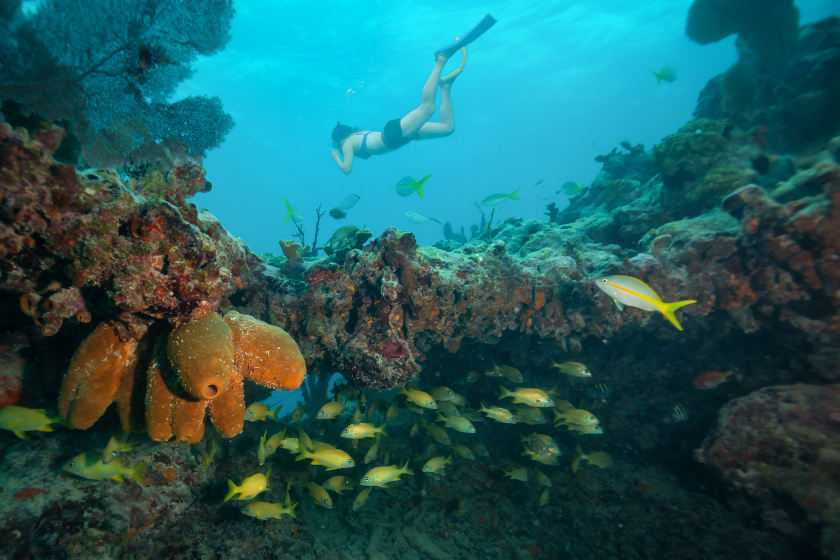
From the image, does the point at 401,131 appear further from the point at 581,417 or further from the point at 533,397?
the point at 581,417

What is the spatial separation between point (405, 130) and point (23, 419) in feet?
48.5

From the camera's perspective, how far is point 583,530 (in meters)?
5.21

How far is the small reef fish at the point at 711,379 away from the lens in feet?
17.9

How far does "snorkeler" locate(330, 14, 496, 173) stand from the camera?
1364 centimetres

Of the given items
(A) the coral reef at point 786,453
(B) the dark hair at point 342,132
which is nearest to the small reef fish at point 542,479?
(A) the coral reef at point 786,453

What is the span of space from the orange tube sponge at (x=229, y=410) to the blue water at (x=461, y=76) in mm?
11142

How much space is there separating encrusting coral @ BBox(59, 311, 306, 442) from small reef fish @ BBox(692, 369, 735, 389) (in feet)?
22.9

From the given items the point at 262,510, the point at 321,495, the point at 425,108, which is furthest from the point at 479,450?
the point at 425,108

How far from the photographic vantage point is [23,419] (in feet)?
8.59

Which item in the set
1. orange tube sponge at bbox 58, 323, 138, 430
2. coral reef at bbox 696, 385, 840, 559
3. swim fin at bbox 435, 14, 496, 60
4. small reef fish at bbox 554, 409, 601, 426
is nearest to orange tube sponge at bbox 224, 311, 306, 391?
orange tube sponge at bbox 58, 323, 138, 430

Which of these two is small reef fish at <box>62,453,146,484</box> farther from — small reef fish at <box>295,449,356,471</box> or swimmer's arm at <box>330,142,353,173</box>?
swimmer's arm at <box>330,142,353,173</box>

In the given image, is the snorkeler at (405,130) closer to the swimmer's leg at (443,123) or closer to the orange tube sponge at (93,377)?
the swimmer's leg at (443,123)

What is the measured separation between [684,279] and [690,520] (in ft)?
13.0

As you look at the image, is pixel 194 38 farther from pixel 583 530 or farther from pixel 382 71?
pixel 382 71
